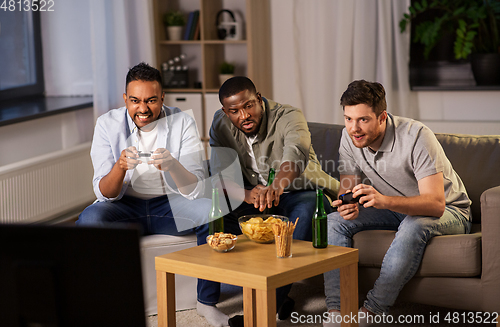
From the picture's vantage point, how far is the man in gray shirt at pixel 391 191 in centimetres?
199

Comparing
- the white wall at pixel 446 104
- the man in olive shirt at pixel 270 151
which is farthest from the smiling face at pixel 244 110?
the white wall at pixel 446 104

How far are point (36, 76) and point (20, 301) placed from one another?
354 centimetres

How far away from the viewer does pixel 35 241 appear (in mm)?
786

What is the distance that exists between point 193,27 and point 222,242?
2929 mm

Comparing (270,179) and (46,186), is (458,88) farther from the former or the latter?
(46,186)

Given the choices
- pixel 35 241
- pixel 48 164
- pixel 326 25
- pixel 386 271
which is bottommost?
pixel 386 271

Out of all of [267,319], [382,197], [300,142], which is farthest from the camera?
[300,142]

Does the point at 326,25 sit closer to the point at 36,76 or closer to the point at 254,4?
the point at 254,4

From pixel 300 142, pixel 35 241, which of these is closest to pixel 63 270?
pixel 35 241

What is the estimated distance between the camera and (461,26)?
12.7ft

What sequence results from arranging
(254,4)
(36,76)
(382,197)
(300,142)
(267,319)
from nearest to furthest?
(267,319), (382,197), (300,142), (36,76), (254,4)

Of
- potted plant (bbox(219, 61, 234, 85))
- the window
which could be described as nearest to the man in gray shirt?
potted plant (bbox(219, 61, 234, 85))

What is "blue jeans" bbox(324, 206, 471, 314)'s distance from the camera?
1989mm

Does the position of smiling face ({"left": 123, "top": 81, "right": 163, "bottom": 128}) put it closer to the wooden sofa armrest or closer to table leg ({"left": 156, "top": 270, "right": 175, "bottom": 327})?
table leg ({"left": 156, "top": 270, "right": 175, "bottom": 327})
